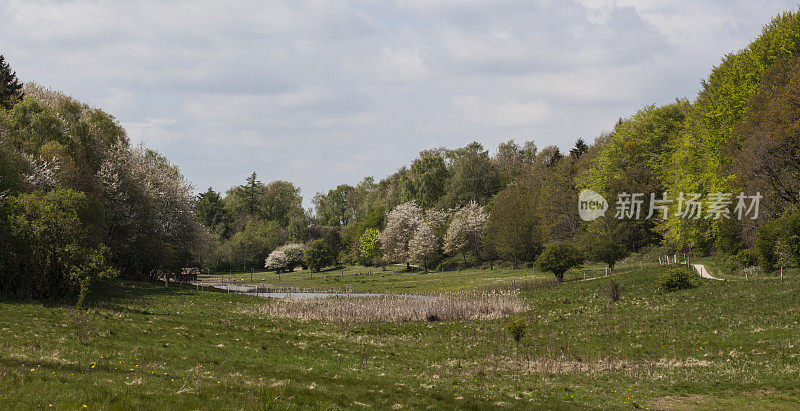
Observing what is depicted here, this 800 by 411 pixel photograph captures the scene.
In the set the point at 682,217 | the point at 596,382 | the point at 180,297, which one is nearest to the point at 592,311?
the point at 596,382

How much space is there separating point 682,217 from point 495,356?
46696 mm

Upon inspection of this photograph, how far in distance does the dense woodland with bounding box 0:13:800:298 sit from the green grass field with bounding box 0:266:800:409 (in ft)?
18.6

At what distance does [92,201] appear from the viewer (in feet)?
142

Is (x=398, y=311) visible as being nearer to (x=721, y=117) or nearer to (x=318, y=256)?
(x=721, y=117)

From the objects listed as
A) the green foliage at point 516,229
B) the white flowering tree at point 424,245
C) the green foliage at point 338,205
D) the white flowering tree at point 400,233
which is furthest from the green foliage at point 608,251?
the green foliage at point 338,205

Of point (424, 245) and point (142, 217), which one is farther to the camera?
point (424, 245)

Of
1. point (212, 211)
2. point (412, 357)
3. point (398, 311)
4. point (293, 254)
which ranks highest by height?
point (212, 211)

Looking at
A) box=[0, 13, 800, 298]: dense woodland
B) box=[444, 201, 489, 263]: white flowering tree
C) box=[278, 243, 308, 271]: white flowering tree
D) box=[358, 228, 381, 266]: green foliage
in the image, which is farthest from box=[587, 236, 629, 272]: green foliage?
box=[278, 243, 308, 271]: white flowering tree

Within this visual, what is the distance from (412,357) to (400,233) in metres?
87.9

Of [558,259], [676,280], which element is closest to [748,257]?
[676,280]

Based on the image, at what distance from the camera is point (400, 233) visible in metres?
116

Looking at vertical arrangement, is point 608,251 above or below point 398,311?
above

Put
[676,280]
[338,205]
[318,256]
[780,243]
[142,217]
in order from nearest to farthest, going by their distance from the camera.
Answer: [780,243] → [676,280] → [142,217] → [318,256] → [338,205]

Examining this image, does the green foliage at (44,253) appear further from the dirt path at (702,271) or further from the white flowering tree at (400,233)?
the white flowering tree at (400,233)
